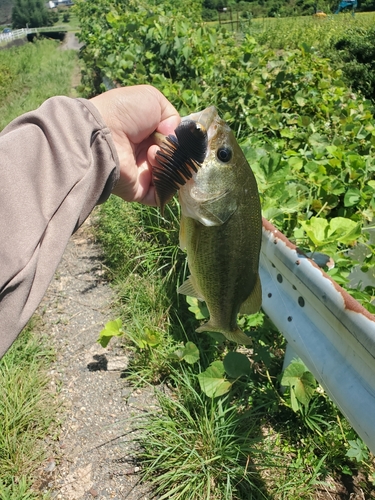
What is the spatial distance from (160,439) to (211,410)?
0.39 metres

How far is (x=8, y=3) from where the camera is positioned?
9300 centimetres

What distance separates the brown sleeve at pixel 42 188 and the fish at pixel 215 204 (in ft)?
1.16

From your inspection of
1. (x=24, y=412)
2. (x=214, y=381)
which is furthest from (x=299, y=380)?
(x=24, y=412)

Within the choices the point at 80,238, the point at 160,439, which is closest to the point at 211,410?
the point at 160,439

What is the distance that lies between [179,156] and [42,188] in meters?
0.52

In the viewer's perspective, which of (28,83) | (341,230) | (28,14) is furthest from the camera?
(28,14)

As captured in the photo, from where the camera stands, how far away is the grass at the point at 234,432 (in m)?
2.55

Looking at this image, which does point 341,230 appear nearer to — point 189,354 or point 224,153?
point 224,153

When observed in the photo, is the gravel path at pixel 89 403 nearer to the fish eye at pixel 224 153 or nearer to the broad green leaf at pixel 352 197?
the broad green leaf at pixel 352 197

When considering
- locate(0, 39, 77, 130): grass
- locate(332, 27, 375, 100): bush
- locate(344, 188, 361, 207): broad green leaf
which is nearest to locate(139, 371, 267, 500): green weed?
locate(344, 188, 361, 207): broad green leaf

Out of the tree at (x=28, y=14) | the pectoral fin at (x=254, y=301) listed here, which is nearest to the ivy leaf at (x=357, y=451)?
the pectoral fin at (x=254, y=301)

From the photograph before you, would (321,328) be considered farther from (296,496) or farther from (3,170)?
(3,170)

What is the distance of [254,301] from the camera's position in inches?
73.1

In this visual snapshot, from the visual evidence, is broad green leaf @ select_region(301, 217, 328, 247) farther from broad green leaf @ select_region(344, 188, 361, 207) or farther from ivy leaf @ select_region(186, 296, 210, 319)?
ivy leaf @ select_region(186, 296, 210, 319)
